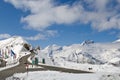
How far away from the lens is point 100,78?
126 ft

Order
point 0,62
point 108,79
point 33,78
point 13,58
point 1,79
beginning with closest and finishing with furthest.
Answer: point 108,79 < point 33,78 < point 1,79 < point 0,62 < point 13,58

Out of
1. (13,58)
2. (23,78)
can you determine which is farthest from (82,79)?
(13,58)

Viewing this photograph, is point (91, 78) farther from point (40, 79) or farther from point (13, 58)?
point (13, 58)

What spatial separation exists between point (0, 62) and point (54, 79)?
4688 cm

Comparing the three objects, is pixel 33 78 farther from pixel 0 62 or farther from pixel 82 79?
pixel 0 62

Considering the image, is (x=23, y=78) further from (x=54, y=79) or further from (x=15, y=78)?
(x=54, y=79)

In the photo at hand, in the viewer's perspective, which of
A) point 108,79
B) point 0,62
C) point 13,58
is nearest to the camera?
point 108,79

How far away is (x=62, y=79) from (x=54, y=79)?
102cm

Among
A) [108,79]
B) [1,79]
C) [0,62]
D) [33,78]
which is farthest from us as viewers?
[0,62]

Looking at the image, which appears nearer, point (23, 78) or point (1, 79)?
point (23, 78)

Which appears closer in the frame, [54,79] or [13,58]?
[54,79]

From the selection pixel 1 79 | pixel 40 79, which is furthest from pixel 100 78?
pixel 1 79

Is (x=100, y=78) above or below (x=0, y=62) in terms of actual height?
below

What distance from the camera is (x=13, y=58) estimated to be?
106m
